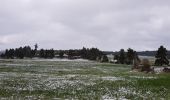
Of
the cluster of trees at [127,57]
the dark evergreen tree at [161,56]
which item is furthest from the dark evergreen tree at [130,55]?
the dark evergreen tree at [161,56]

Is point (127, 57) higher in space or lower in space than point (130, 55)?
lower

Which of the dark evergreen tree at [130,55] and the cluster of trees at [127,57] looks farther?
the cluster of trees at [127,57]

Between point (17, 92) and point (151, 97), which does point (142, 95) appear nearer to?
point (151, 97)

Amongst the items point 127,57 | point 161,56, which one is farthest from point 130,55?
point 161,56

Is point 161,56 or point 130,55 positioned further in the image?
point 130,55

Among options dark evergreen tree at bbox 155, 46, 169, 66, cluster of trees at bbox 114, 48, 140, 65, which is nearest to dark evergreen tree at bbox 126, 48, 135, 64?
cluster of trees at bbox 114, 48, 140, 65

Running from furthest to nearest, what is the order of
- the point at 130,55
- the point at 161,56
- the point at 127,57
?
the point at 127,57
the point at 130,55
the point at 161,56

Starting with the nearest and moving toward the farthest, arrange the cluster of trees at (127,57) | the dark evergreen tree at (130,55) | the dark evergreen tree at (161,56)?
the dark evergreen tree at (161,56) < the dark evergreen tree at (130,55) < the cluster of trees at (127,57)

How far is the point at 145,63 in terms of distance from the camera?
92.0m

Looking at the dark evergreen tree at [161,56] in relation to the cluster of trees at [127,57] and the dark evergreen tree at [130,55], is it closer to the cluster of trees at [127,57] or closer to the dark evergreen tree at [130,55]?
the dark evergreen tree at [130,55]

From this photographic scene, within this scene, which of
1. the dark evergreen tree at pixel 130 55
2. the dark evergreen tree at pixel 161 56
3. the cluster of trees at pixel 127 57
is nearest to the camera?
the dark evergreen tree at pixel 161 56

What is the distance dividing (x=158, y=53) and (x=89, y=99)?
10305 centimetres

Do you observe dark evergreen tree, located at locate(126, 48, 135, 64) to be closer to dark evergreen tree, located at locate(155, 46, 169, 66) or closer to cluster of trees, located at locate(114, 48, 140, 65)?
cluster of trees, located at locate(114, 48, 140, 65)

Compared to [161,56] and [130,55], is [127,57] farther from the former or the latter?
[161,56]
